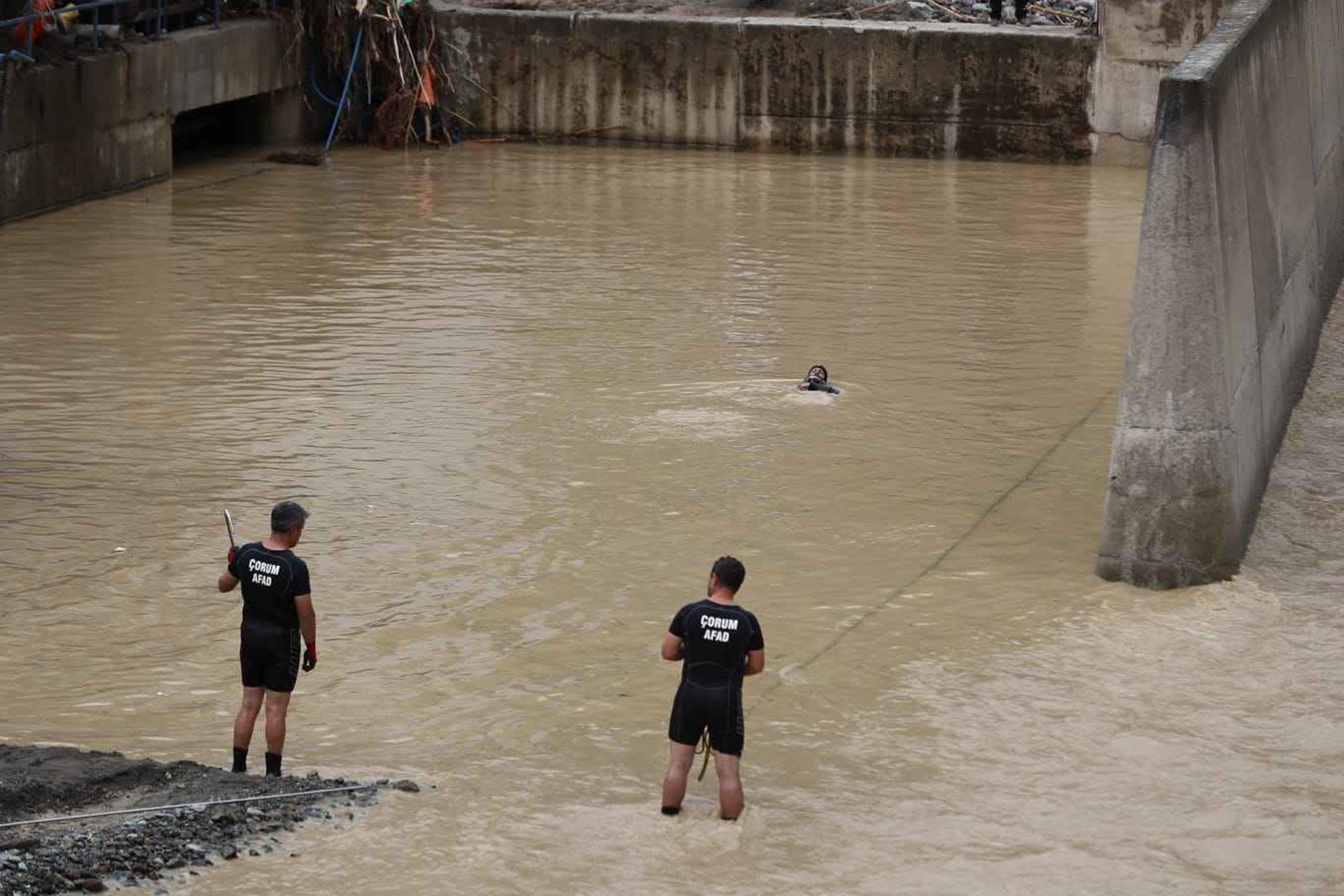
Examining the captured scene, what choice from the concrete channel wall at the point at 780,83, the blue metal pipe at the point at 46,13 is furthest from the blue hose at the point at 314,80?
the blue metal pipe at the point at 46,13

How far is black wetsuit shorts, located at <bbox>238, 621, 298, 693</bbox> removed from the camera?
8.87 meters

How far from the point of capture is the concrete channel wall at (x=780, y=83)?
28.1 meters

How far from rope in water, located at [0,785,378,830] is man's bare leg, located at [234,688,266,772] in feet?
1.48

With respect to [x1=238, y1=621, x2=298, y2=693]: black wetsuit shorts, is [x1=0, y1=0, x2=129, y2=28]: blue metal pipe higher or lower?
Answer: higher

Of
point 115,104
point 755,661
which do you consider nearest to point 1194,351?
point 755,661

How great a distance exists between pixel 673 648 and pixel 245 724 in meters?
1.92

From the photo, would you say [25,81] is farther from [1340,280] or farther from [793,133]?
[1340,280]

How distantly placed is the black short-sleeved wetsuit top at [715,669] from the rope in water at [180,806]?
1.44 meters

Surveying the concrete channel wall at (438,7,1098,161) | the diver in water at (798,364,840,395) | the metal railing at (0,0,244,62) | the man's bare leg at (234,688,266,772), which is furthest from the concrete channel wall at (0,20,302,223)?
the man's bare leg at (234,688,266,772)

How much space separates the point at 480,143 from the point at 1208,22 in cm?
1008

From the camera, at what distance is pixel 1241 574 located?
11.9 m

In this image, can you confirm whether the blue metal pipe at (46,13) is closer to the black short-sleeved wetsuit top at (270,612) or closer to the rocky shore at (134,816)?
the black short-sleeved wetsuit top at (270,612)

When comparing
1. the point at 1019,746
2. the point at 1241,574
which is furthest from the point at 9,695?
the point at 1241,574

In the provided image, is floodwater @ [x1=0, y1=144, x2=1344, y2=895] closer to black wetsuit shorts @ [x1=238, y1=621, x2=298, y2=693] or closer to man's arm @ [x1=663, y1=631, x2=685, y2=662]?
black wetsuit shorts @ [x1=238, y1=621, x2=298, y2=693]
